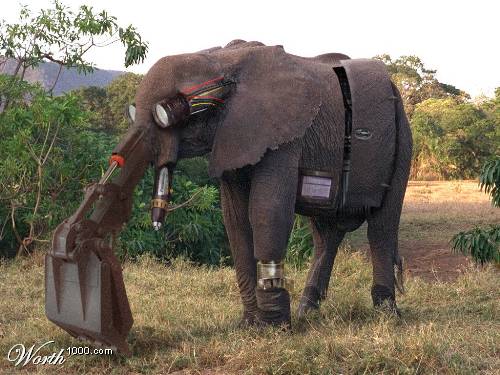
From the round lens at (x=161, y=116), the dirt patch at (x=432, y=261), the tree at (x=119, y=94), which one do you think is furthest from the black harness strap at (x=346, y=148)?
the tree at (x=119, y=94)

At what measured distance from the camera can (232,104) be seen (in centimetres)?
510

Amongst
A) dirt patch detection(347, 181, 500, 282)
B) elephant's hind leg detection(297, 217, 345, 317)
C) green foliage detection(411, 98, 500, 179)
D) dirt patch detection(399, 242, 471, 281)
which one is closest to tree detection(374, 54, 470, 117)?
green foliage detection(411, 98, 500, 179)

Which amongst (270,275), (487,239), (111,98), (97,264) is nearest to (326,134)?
(270,275)

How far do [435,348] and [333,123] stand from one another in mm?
1756

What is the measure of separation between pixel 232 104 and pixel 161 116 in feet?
1.71

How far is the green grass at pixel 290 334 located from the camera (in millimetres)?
4402

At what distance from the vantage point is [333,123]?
5.52 metres

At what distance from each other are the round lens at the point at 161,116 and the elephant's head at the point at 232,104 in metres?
0.08

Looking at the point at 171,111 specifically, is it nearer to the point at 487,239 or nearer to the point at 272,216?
the point at 272,216

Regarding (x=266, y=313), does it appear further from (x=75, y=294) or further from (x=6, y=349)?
(x=6, y=349)

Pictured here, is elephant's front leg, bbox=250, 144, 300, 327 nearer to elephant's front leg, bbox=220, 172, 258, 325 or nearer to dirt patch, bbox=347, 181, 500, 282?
elephant's front leg, bbox=220, 172, 258, 325

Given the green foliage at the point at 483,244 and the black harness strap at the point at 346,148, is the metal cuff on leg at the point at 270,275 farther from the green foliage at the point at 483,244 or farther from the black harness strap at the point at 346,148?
the green foliage at the point at 483,244

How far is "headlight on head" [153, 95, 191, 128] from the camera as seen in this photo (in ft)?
15.7

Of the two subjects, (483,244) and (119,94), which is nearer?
(483,244)
